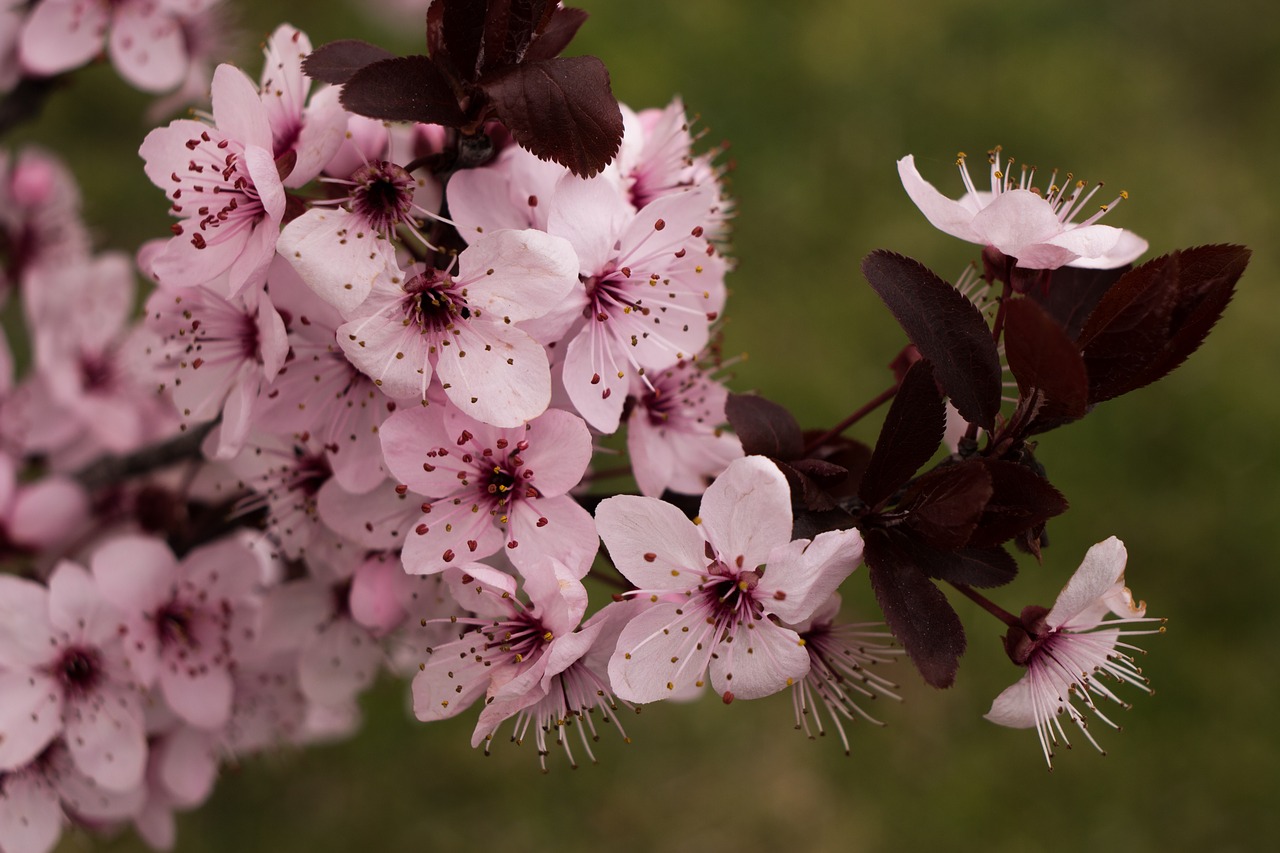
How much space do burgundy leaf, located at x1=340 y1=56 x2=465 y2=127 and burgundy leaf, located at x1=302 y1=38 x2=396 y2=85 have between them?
0.10 feet

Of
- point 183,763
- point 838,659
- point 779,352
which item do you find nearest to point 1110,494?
point 779,352

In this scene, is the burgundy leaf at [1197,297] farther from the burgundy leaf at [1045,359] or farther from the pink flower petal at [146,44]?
the pink flower petal at [146,44]

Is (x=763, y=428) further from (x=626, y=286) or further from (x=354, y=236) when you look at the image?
(x=354, y=236)

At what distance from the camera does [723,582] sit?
3.40ft

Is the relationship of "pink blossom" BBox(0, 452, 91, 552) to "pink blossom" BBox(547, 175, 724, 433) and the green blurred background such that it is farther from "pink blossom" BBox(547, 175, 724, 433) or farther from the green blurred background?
the green blurred background

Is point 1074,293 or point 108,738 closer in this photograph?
point 1074,293

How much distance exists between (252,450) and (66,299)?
0.69m

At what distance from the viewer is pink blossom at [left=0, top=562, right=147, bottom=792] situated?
1297 millimetres

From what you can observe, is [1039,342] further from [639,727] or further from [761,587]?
[639,727]

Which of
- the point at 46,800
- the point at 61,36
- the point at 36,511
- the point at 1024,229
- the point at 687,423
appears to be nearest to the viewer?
the point at 1024,229

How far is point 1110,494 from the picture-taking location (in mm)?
3051

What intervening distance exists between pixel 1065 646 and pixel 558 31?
0.75 m

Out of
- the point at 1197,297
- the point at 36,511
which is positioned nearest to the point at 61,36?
the point at 36,511

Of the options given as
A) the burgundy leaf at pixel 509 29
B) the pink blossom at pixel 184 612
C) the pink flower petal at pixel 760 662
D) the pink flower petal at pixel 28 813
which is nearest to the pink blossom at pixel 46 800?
the pink flower petal at pixel 28 813
